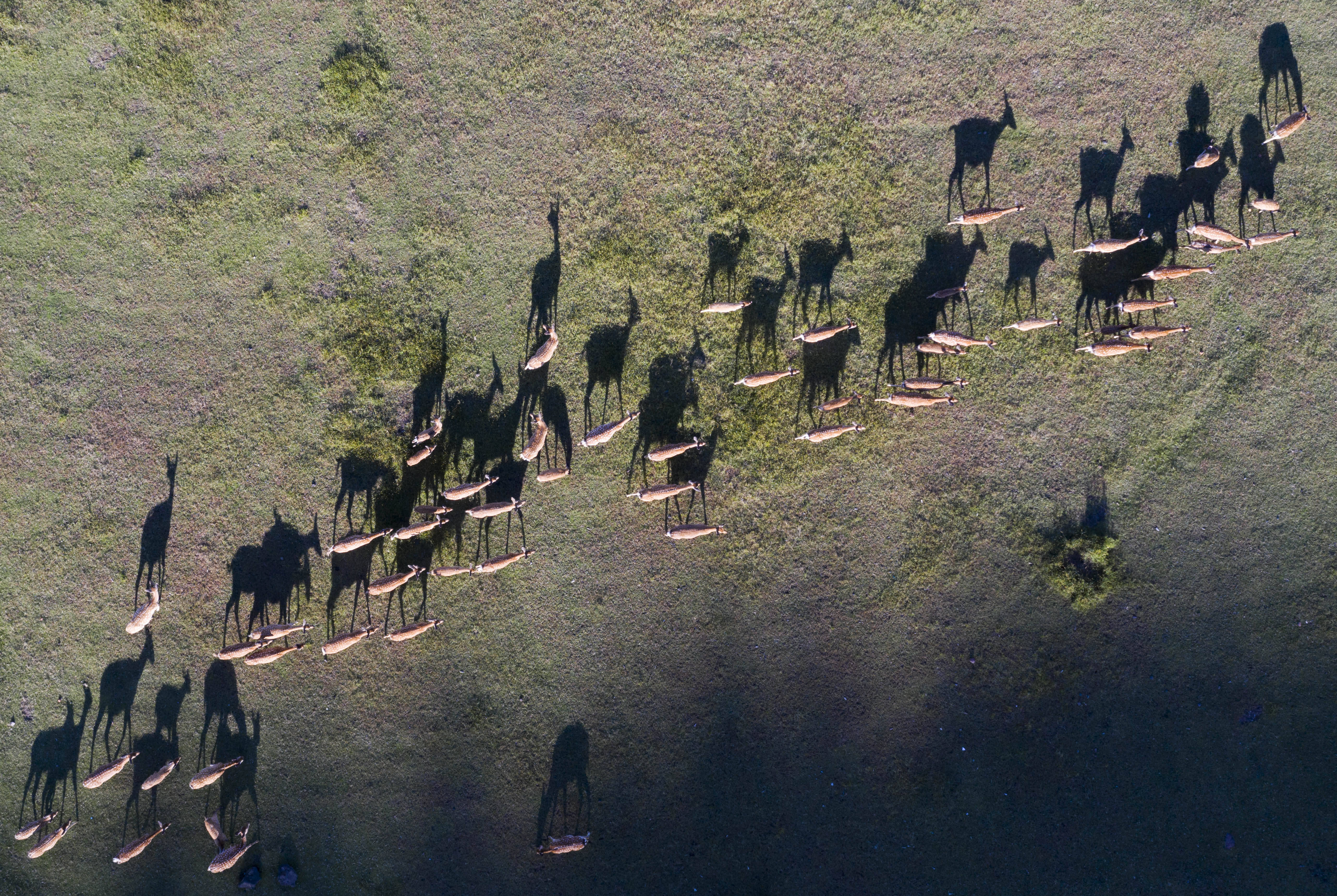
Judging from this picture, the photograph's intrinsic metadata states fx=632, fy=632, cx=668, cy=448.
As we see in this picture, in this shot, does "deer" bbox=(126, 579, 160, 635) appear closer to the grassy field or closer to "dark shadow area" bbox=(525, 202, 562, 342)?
the grassy field

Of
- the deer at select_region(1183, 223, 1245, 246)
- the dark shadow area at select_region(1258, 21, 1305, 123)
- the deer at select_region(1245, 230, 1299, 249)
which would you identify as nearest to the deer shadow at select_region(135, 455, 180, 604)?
the deer at select_region(1183, 223, 1245, 246)

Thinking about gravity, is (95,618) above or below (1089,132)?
below

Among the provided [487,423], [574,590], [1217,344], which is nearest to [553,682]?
[574,590]

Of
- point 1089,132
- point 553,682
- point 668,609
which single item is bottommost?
point 553,682

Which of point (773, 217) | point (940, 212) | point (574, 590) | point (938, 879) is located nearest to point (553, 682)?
point (574, 590)

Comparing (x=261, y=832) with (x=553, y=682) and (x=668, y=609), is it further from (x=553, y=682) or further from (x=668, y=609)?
(x=668, y=609)

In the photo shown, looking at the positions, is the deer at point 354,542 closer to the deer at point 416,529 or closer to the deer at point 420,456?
the deer at point 416,529

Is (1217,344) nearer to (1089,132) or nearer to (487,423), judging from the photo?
(1089,132)
